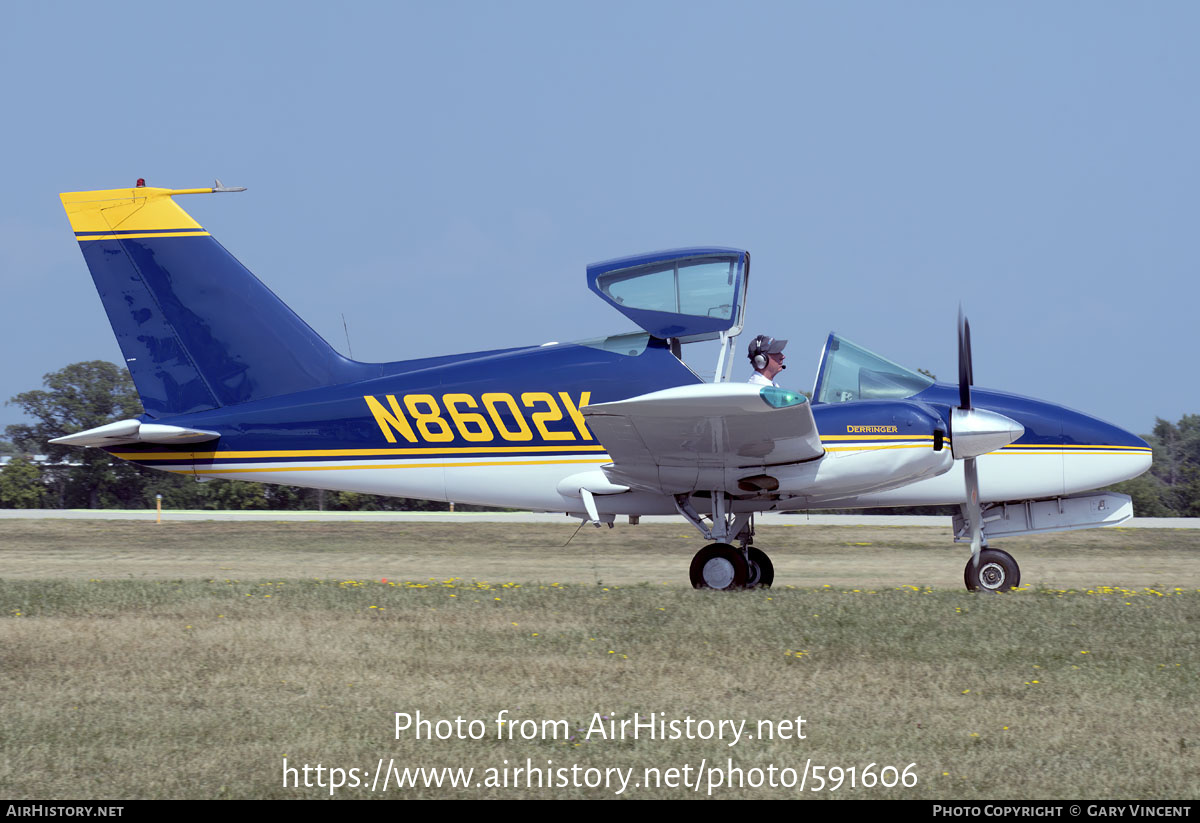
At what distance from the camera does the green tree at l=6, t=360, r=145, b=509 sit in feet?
122

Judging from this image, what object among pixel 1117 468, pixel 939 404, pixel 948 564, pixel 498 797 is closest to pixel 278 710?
pixel 498 797

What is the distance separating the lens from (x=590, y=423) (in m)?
9.85

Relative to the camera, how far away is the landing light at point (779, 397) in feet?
28.9

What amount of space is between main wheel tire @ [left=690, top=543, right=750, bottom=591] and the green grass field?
1.53ft

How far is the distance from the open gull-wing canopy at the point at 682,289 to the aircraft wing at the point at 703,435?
37.0 inches

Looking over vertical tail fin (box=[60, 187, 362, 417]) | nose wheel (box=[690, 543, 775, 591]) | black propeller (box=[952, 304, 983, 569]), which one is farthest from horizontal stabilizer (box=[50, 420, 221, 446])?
black propeller (box=[952, 304, 983, 569])

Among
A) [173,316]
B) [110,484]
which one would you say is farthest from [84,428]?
[173,316]

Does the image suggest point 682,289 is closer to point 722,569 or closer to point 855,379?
point 855,379

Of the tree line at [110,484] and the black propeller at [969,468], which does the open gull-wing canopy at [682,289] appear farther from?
the tree line at [110,484]

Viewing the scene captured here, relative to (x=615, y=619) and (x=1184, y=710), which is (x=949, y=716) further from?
(x=615, y=619)

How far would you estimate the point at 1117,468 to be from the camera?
35.1 feet

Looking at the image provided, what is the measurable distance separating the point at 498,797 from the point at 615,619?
3922 mm

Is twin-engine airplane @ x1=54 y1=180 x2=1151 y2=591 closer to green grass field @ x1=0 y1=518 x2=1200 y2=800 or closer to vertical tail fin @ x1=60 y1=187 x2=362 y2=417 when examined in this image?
vertical tail fin @ x1=60 y1=187 x2=362 y2=417

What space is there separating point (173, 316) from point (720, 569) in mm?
6408
